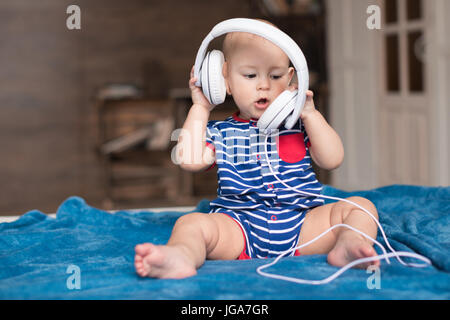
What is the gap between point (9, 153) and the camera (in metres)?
3.62

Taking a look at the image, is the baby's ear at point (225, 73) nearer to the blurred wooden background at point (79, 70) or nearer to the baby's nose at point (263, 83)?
the baby's nose at point (263, 83)

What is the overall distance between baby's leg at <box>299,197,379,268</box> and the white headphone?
7.5 inches

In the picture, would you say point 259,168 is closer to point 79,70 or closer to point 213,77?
point 213,77

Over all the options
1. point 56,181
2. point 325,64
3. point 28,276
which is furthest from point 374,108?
point 28,276

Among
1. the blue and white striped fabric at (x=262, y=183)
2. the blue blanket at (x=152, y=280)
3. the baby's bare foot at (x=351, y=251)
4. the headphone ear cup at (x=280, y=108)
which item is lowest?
the blue blanket at (x=152, y=280)

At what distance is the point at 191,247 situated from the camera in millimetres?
986

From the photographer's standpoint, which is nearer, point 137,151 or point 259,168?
point 259,168

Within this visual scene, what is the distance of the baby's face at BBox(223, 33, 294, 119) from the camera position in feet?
3.77

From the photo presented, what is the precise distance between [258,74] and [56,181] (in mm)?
2791

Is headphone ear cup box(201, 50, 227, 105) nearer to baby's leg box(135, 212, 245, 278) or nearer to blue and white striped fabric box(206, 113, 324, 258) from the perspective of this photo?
blue and white striped fabric box(206, 113, 324, 258)

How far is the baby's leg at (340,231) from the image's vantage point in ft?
3.18

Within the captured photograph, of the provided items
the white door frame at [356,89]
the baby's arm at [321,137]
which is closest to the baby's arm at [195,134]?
the baby's arm at [321,137]

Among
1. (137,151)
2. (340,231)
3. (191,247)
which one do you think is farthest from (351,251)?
(137,151)

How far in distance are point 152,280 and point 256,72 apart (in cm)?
47
